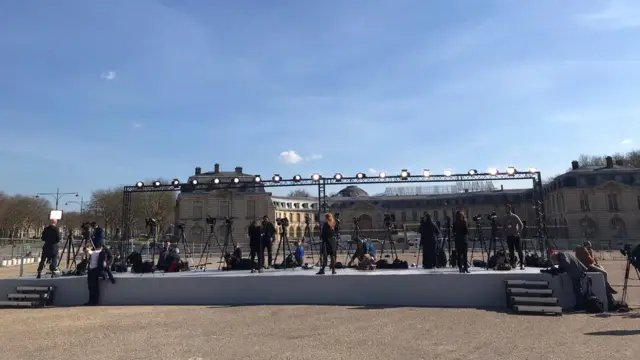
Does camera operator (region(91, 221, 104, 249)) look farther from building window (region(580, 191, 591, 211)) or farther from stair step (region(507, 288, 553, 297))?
building window (region(580, 191, 591, 211))

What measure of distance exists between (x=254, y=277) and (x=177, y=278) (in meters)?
2.14

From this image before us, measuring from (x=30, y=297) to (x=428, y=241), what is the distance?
11.1m

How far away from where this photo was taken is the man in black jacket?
11570 millimetres

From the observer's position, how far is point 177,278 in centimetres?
1101

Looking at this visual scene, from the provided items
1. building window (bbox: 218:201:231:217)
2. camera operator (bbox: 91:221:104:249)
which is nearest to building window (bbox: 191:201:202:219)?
building window (bbox: 218:201:231:217)

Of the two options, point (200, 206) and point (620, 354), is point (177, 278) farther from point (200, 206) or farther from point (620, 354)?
point (200, 206)

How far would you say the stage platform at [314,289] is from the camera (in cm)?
979

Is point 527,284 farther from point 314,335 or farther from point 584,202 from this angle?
point 584,202

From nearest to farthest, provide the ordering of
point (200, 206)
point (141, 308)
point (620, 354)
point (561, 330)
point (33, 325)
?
1. point (620, 354)
2. point (561, 330)
3. point (33, 325)
4. point (141, 308)
5. point (200, 206)

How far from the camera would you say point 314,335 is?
7.22 metres

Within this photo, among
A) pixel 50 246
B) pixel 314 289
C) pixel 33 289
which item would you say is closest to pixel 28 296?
pixel 33 289

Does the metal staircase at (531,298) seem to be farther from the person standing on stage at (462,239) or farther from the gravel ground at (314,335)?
the person standing on stage at (462,239)

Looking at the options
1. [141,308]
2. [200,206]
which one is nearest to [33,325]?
[141,308]

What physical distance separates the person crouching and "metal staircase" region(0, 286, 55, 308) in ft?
3.57
